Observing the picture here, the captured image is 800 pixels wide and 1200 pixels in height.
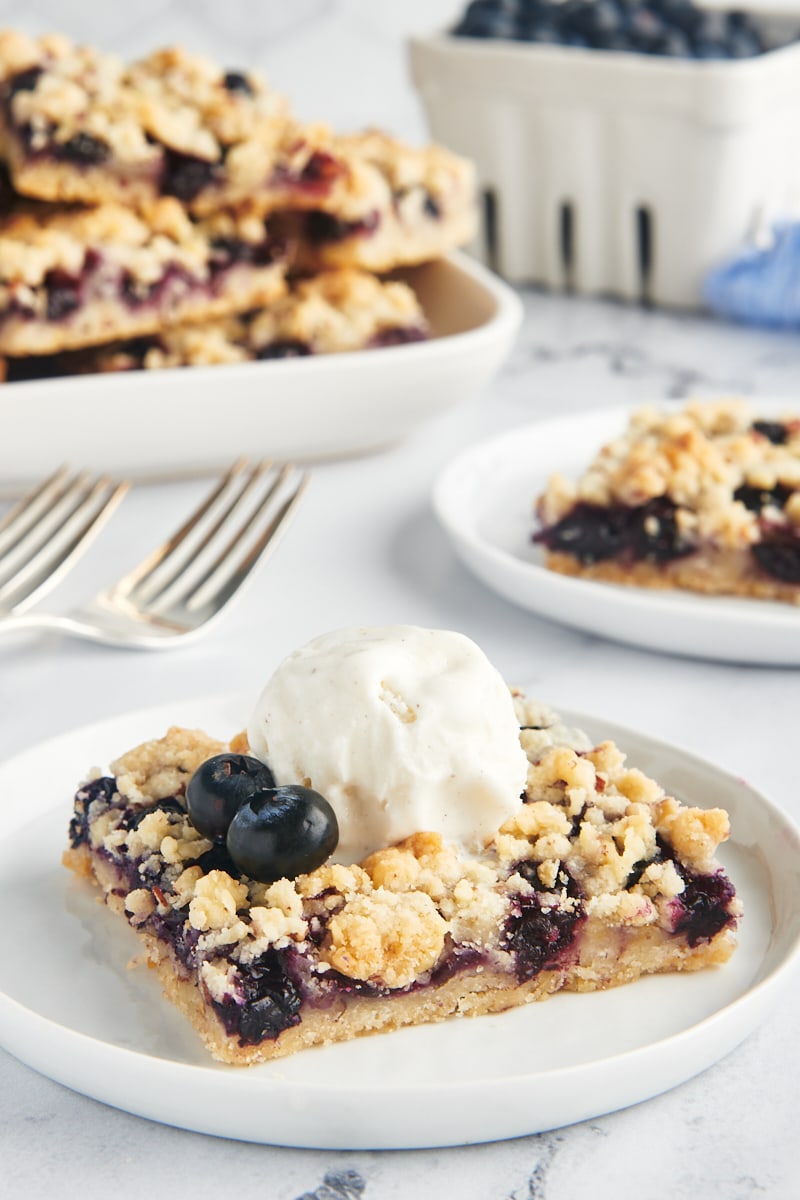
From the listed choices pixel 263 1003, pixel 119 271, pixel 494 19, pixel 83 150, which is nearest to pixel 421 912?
pixel 263 1003

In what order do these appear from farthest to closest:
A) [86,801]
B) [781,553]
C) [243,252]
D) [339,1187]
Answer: [243,252], [781,553], [86,801], [339,1187]

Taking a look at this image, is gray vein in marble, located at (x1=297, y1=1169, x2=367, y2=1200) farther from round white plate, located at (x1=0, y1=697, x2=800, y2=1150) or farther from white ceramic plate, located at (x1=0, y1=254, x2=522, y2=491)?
white ceramic plate, located at (x1=0, y1=254, x2=522, y2=491)

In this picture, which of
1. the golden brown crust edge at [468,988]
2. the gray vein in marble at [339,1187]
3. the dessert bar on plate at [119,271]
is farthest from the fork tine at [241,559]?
the gray vein in marble at [339,1187]

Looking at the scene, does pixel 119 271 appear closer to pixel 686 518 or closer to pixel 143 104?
pixel 143 104

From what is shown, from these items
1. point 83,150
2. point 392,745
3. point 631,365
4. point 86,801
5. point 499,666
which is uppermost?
point 83,150

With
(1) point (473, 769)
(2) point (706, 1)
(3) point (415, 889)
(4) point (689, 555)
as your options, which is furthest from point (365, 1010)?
(2) point (706, 1)

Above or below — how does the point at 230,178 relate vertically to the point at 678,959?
above

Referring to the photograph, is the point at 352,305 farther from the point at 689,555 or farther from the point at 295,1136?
the point at 295,1136

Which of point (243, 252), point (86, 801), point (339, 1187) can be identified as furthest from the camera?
point (243, 252)
